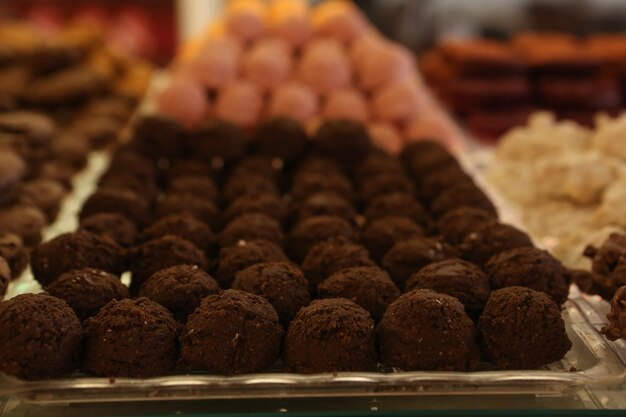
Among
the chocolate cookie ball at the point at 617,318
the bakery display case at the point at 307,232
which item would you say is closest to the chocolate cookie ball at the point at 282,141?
the bakery display case at the point at 307,232

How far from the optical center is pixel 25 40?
3.59 metres

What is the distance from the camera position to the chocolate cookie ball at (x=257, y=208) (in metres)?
1.96

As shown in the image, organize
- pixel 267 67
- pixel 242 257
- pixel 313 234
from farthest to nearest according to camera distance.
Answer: pixel 267 67, pixel 313 234, pixel 242 257

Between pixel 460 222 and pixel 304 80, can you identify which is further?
pixel 304 80

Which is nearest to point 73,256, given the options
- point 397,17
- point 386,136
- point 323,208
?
point 323,208

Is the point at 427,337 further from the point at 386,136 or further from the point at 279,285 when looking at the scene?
the point at 386,136

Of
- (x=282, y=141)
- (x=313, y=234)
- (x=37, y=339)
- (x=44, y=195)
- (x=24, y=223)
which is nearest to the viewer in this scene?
(x=37, y=339)

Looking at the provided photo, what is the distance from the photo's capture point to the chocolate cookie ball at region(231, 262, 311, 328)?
1.43m

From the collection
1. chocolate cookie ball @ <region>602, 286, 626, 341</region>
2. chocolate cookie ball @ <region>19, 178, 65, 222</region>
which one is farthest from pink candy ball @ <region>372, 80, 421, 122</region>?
chocolate cookie ball @ <region>602, 286, 626, 341</region>

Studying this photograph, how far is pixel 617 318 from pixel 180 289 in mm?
809

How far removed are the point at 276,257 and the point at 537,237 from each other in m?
0.85

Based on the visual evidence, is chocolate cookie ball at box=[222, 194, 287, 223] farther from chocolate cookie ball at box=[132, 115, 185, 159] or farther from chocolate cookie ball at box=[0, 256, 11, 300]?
chocolate cookie ball at box=[0, 256, 11, 300]

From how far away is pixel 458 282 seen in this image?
1468mm

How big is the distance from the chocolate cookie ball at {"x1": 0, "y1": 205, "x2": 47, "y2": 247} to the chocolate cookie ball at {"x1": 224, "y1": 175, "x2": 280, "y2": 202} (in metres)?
0.51
